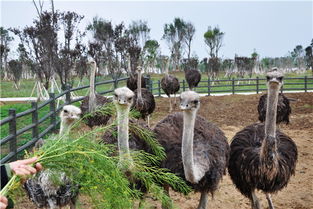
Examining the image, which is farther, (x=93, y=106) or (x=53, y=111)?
(x=53, y=111)

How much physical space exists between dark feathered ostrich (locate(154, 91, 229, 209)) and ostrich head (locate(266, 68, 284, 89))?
2.35 feet

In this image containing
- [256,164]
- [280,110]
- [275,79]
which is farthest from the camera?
[280,110]

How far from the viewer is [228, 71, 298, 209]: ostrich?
3604 mm

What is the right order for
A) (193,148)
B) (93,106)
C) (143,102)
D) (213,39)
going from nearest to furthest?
(193,148) < (93,106) < (143,102) < (213,39)

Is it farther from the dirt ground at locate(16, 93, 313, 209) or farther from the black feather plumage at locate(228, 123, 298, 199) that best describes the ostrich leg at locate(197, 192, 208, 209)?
the dirt ground at locate(16, 93, 313, 209)

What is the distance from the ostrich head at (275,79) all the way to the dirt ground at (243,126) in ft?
4.84

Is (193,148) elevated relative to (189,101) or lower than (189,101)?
lower

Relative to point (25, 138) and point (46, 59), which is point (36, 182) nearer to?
point (25, 138)

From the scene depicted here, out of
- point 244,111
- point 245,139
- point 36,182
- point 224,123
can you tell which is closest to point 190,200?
point 245,139

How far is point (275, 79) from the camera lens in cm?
380

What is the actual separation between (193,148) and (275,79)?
1.09 m

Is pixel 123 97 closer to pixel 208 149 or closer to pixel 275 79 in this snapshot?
pixel 208 149

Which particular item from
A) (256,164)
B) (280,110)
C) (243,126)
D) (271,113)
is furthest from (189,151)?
(243,126)

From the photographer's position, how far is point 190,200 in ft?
14.9
